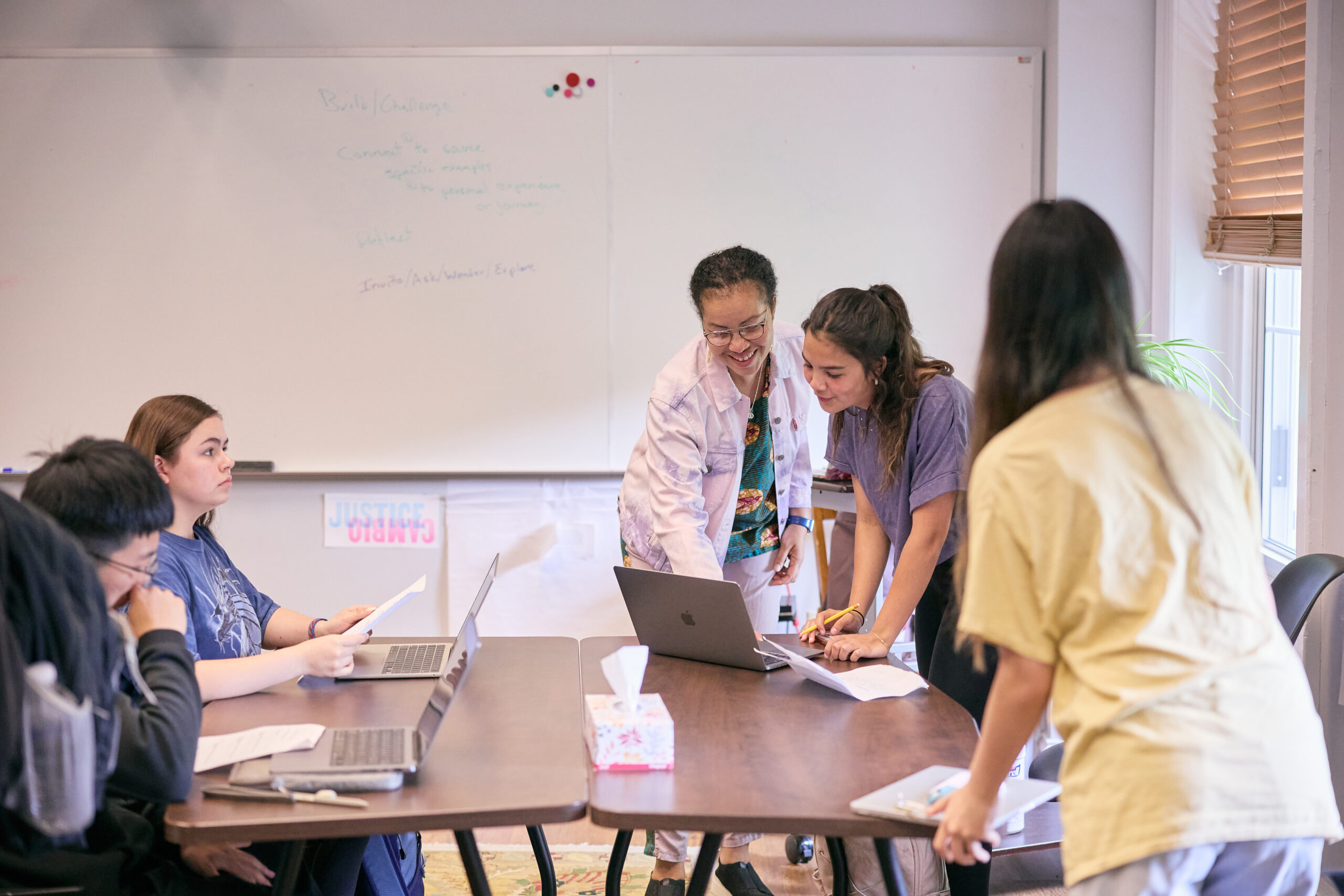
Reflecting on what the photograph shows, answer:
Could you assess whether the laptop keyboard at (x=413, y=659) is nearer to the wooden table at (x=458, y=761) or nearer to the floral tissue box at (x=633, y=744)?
the wooden table at (x=458, y=761)

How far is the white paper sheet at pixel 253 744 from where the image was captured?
1513 millimetres

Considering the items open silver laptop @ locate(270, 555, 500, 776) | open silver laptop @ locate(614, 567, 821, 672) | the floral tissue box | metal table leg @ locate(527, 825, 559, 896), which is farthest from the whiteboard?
the floral tissue box

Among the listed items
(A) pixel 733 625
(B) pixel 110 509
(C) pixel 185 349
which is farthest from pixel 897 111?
(B) pixel 110 509

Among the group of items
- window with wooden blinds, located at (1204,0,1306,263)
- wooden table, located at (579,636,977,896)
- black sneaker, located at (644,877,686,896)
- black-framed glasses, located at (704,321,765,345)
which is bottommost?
black sneaker, located at (644,877,686,896)

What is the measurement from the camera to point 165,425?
196 centimetres

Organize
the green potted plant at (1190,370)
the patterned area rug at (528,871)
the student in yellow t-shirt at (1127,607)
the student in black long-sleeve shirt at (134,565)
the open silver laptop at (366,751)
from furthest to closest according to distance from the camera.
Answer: the green potted plant at (1190,370)
the patterned area rug at (528,871)
the open silver laptop at (366,751)
the student in black long-sleeve shirt at (134,565)
the student in yellow t-shirt at (1127,607)

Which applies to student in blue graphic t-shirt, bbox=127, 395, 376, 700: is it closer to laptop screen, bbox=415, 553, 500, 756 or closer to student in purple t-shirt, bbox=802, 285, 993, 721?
laptop screen, bbox=415, 553, 500, 756

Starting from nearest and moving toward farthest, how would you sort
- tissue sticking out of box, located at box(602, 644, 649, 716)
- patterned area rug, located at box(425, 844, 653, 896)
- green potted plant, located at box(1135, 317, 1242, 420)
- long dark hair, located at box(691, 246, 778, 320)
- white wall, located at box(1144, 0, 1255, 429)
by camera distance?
tissue sticking out of box, located at box(602, 644, 649, 716) < long dark hair, located at box(691, 246, 778, 320) < patterned area rug, located at box(425, 844, 653, 896) < green potted plant, located at box(1135, 317, 1242, 420) < white wall, located at box(1144, 0, 1255, 429)

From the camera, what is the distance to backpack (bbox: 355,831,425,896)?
1.83 m

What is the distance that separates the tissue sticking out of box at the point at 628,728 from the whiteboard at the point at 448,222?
193 cm

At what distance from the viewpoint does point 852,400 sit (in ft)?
6.62

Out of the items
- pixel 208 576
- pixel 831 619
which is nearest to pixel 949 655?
pixel 831 619

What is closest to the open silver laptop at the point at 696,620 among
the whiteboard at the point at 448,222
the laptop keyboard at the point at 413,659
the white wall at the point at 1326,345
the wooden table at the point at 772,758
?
the wooden table at the point at 772,758

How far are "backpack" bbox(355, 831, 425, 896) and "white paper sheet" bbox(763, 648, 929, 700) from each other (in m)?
0.71
